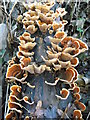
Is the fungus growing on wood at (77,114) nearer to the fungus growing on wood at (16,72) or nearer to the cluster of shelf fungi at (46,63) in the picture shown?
the cluster of shelf fungi at (46,63)

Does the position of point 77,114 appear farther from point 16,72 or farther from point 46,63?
point 16,72

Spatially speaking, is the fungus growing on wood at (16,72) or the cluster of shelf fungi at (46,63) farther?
the fungus growing on wood at (16,72)

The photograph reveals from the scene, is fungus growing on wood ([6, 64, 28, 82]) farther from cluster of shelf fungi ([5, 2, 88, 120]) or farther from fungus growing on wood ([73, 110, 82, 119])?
fungus growing on wood ([73, 110, 82, 119])

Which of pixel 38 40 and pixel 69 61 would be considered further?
pixel 38 40

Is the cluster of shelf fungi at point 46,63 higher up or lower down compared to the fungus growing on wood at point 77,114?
higher up

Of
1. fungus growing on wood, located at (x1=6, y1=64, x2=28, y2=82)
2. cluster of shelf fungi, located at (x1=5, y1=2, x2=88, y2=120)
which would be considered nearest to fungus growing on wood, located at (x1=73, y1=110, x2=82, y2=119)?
cluster of shelf fungi, located at (x1=5, y1=2, x2=88, y2=120)

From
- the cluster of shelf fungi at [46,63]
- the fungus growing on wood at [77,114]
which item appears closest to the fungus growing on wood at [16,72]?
the cluster of shelf fungi at [46,63]

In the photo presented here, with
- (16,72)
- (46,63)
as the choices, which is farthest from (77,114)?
(16,72)

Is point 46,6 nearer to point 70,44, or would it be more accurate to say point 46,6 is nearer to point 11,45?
point 70,44

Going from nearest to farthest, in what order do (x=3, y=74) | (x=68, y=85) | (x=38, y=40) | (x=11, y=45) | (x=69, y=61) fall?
(x=69, y=61) → (x=68, y=85) → (x=38, y=40) → (x=3, y=74) → (x=11, y=45)

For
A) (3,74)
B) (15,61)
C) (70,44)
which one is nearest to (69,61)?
(70,44)

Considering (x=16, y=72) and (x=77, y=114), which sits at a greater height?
(x=16, y=72)
